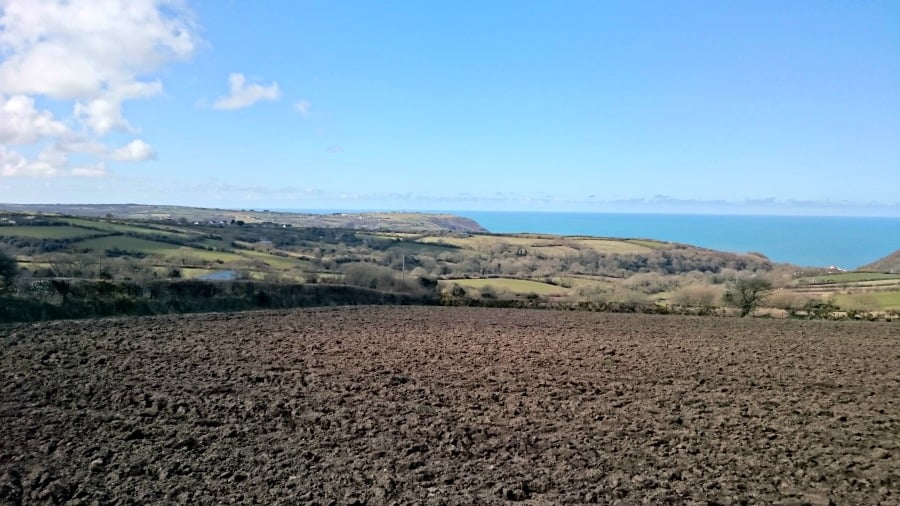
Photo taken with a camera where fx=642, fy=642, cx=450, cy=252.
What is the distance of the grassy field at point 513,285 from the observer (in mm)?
41228

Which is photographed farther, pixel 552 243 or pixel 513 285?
pixel 552 243

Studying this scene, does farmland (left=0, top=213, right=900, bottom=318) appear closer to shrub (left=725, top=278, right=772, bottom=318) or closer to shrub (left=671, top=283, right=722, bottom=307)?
shrub (left=671, top=283, right=722, bottom=307)

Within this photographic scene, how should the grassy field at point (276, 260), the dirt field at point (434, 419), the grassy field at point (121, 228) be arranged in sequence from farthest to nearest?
the grassy field at point (121, 228) < the grassy field at point (276, 260) < the dirt field at point (434, 419)

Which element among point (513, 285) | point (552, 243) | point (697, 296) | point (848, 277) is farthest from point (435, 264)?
point (848, 277)

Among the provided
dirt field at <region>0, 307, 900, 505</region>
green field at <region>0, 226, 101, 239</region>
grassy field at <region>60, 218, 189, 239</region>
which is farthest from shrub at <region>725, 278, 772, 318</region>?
grassy field at <region>60, 218, 189, 239</region>

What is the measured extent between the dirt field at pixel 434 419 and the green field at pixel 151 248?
2480 cm

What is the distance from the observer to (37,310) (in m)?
23.4

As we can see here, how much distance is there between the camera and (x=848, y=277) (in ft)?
153

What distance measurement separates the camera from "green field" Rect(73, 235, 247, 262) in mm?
44156

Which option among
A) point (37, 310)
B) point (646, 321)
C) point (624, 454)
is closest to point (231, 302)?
point (37, 310)

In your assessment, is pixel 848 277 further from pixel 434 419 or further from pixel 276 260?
pixel 434 419

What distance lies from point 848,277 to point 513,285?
2466cm

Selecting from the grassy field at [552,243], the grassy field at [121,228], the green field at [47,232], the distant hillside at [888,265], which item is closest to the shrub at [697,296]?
the distant hillside at [888,265]

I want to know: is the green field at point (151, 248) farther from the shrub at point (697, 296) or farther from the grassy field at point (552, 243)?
the shrub at point (697, 296)
